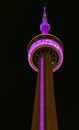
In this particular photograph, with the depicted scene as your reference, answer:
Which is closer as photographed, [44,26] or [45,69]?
[45,69]

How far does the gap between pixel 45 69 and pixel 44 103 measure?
7176 mm

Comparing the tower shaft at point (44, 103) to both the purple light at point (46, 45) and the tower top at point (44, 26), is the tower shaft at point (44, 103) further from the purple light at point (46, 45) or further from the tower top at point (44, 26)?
the tower top at point (44, 26)

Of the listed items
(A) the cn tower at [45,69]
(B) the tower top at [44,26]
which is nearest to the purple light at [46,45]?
(A) the cn tower at [45,69]

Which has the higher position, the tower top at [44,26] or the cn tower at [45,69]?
the tower top at [44,26]

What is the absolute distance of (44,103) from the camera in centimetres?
4178

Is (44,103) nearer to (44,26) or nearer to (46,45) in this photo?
(46,45)

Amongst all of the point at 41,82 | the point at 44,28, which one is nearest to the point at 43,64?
the point at 41,82

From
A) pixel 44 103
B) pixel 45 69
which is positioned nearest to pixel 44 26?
pixel 45 69

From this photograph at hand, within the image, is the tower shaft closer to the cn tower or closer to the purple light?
the cn tower

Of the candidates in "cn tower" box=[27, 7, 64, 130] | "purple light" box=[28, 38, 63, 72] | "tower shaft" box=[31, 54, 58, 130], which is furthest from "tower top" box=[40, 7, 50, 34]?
"tower shaft" box=[31, 54, 58, 130]

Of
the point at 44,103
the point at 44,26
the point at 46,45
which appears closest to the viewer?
the point at 44,103

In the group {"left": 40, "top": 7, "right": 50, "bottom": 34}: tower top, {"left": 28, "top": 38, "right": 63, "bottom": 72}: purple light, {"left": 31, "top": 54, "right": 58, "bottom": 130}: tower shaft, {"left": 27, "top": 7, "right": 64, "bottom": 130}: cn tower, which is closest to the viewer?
{"left": 31, "top": 54, "right": 58, "bottom": 130}: tower shaft

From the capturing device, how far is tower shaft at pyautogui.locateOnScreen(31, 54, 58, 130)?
3906cm

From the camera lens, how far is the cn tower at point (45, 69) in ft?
131
